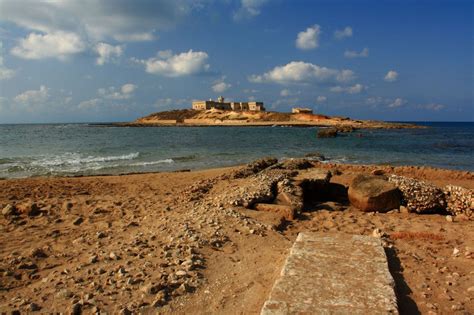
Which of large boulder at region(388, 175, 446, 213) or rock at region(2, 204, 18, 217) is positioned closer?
large boulder at region(388, 175, 446, 213)

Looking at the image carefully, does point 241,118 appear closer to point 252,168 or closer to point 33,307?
point 252,168

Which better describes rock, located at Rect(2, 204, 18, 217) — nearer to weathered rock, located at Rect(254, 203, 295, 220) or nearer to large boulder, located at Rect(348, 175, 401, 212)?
weathered rock, located at Rect(254, 203, 295, 220)

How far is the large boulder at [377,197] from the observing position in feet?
27.3

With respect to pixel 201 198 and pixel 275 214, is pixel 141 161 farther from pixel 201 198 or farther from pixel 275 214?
pixel 275 214

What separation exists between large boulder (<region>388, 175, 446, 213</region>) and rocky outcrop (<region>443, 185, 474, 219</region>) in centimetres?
14

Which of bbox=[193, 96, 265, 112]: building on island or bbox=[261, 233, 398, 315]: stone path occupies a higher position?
bbox=[193, 96, 265, 112]: building on island

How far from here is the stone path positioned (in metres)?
3.57

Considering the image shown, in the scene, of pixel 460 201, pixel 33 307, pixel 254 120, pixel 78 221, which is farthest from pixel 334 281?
pixel 254 120

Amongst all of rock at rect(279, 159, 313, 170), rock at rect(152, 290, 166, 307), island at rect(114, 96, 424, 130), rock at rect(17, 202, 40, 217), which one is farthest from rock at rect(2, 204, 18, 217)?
island at rect(114, 96, 424, 130)

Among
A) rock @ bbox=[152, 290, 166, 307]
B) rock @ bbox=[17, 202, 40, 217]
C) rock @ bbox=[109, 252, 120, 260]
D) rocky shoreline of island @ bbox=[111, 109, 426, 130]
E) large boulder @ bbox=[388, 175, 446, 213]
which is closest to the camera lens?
rock @ bbox=[152, 290, 166, 307]

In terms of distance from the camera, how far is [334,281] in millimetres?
4074

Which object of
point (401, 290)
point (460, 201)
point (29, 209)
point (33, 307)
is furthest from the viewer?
point (29, 209)

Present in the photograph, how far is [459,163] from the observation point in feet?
72.8

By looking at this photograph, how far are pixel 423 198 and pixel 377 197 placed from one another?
3.41 feet
